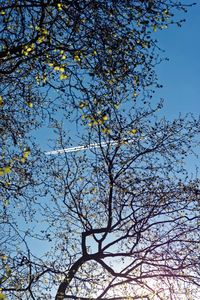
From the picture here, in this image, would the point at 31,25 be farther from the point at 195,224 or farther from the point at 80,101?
the point at 195,224

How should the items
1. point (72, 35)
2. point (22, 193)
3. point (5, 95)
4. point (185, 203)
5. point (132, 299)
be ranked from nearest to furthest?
point (72, 35) → point (5, 95) → point (22, 193) → point (132, 299) → point (185, 203)

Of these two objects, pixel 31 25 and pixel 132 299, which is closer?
pixel 31 25

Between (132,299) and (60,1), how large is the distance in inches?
371

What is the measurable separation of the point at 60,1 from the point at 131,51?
162cm

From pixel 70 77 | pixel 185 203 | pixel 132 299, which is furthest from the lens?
pixel 185 203

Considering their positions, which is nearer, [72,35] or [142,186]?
[72,35]

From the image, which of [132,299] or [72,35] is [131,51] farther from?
[132,299]

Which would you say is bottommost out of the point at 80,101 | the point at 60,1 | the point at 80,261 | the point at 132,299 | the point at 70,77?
the point at 132,299

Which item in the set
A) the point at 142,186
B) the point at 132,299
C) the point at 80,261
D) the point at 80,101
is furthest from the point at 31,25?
the point at 132,299

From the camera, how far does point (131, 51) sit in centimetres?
792

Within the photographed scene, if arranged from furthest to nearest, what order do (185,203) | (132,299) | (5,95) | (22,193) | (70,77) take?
1. (185,203)
2. (132,299)
3. (22,193)
4. (5,95)
5. (70,77)

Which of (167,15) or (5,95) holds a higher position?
(5,95)

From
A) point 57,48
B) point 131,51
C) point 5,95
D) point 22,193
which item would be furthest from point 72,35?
point 22,193

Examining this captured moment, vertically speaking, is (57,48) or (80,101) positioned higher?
(57,48)
